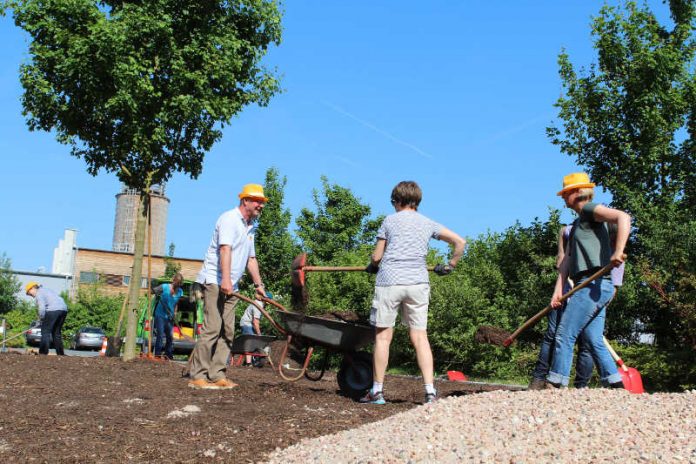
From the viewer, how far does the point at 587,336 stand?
5828 mm

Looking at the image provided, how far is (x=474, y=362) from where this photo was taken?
16.6 meters

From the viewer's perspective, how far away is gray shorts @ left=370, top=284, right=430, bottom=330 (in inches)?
240

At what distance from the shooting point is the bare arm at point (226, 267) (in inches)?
275

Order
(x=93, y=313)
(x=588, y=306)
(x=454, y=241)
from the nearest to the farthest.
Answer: (x=588, y=306) → (x=454, y=241) → (x=93, y=313)

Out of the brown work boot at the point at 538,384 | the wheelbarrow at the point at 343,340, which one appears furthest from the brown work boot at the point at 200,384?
the brown work boot at the point at 538,384

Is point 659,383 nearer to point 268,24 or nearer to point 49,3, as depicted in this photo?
point 268,24

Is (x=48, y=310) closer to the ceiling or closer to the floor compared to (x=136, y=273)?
closer to the floor

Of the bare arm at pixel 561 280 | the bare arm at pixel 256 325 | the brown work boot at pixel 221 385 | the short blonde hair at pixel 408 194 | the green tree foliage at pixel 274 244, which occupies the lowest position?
the brown work boot at pixel 221 385

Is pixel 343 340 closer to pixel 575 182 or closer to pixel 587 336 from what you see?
pixel 587 336

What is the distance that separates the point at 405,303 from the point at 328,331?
1115mm

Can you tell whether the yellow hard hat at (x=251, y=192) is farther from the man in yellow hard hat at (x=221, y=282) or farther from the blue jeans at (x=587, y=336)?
the blue jeans at (x=587, y=336)

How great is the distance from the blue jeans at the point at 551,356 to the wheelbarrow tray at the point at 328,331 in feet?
5.05

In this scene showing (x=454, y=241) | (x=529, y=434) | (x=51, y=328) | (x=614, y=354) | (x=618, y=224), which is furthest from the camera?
(x=51, y=328)

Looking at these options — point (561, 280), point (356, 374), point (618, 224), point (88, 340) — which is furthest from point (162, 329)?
point (88, 340)
